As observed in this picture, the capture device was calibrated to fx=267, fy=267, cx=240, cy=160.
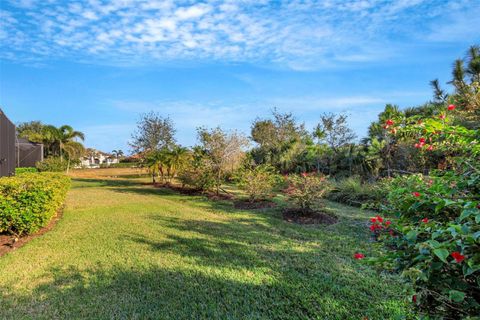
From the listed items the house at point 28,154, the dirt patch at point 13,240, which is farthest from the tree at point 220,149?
the house at point 28,154

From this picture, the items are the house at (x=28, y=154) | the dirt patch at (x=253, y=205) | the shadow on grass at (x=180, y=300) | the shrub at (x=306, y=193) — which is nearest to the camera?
the shadow on grass at (x=180, y=300)

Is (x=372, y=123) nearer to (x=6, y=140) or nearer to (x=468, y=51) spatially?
(x=468, y=51)

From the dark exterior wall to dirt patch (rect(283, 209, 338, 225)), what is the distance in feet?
37.7

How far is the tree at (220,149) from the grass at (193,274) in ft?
19.6

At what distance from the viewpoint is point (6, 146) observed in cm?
1170

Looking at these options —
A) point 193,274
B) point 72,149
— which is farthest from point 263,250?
point 72,149

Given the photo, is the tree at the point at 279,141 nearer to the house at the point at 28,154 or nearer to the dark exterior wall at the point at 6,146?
the dark exterior wall at the point at 6,146

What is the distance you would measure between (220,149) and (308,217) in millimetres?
6273

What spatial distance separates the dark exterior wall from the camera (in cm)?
1107

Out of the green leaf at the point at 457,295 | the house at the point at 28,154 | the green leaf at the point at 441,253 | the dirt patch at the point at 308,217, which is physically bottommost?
the dirt patch at the point at 308,217

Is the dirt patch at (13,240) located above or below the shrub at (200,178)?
below

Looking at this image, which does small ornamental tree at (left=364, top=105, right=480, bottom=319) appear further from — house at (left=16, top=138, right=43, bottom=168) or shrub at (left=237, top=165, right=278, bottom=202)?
house at (left=16, top=138, right=43, bottom=168)

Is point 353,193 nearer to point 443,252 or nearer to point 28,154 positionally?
point 443,252

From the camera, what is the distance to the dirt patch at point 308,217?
23.3ft
